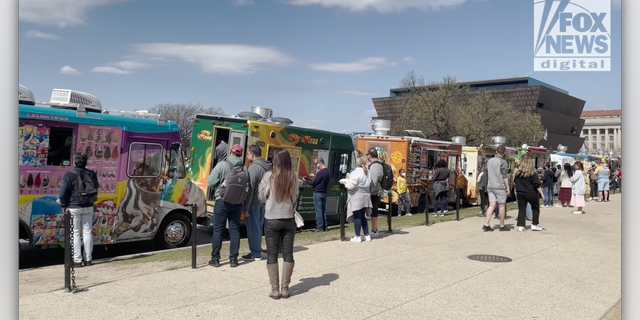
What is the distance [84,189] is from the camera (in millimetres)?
8555

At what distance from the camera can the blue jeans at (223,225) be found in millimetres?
8344

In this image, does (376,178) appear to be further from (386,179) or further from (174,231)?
(174,231)

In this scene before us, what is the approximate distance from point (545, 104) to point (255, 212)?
90.3m

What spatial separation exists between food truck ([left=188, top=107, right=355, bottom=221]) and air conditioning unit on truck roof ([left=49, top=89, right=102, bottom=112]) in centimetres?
350

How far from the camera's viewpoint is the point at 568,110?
100438 millimetres

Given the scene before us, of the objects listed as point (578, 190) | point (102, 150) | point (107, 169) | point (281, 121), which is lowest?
point (578, 190)

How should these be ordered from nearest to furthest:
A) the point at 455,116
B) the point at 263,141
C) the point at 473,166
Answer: the point at 263,141
the point at 473,166
the point at 455,116

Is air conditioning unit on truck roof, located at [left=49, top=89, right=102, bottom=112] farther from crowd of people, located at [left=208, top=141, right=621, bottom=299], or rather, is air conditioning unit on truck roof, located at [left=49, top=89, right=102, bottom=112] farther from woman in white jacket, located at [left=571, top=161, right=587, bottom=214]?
woman in white jacket, located at [left=571, top=161, right=587, bottom=214]

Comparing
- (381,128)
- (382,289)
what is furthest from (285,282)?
(381,128)

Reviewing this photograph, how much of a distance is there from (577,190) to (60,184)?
15.3m

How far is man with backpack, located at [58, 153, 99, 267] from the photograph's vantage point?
27.9 feet

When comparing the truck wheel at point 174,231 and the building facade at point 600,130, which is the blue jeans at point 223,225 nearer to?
the truck wheel at point 174,231

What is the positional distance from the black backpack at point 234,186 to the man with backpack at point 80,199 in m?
2.06

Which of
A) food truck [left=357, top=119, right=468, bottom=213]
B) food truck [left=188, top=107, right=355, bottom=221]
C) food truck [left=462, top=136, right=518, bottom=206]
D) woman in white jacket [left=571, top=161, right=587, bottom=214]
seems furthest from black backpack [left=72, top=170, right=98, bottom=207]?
food truck [left=462, top=136, right=518, bottom=206]
